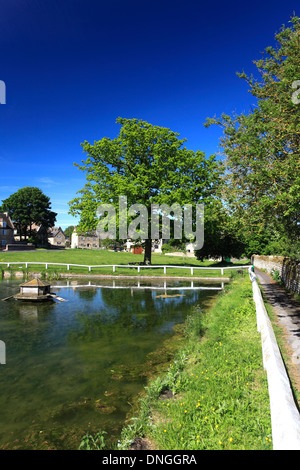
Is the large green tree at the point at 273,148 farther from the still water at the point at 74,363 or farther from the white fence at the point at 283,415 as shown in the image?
the still water at the point at 74,363

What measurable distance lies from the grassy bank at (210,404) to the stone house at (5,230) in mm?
80375

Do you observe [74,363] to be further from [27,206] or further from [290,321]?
[27,206]

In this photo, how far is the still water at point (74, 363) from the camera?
5.34m

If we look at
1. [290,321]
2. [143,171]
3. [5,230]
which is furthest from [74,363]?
[5,230]

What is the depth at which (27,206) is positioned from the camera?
266 ft

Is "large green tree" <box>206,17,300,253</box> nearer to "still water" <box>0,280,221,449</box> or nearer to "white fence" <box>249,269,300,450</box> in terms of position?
"white fence" <box>249,269,300,450</box>

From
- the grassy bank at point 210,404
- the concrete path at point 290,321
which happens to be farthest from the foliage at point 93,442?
the concrete path at point 290,321

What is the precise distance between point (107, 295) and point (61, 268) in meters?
13.7

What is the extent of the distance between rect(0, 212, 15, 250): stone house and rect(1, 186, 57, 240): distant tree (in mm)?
2123

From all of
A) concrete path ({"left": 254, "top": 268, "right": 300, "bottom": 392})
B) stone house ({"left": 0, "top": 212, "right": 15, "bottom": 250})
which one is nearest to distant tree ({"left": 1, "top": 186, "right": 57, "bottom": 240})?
stone house ({"left": 0, "top": 212, "right": 15, "bottom": 250})

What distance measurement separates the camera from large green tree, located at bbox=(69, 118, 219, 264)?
96.0 ft

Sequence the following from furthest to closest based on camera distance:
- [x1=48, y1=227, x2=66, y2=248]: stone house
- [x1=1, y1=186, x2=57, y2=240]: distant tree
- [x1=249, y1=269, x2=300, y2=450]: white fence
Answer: [x1=48, y1=227, x2=66, y2=248]: stone house < [x1=1, y1=186, x2=57, y2=240]: distant tree < [x1=249, y1=269, x2=300, y2=450]: white fence

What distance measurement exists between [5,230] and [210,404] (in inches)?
3319

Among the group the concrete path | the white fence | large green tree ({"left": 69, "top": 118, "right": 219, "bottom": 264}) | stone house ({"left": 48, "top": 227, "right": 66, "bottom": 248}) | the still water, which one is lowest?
the still water
